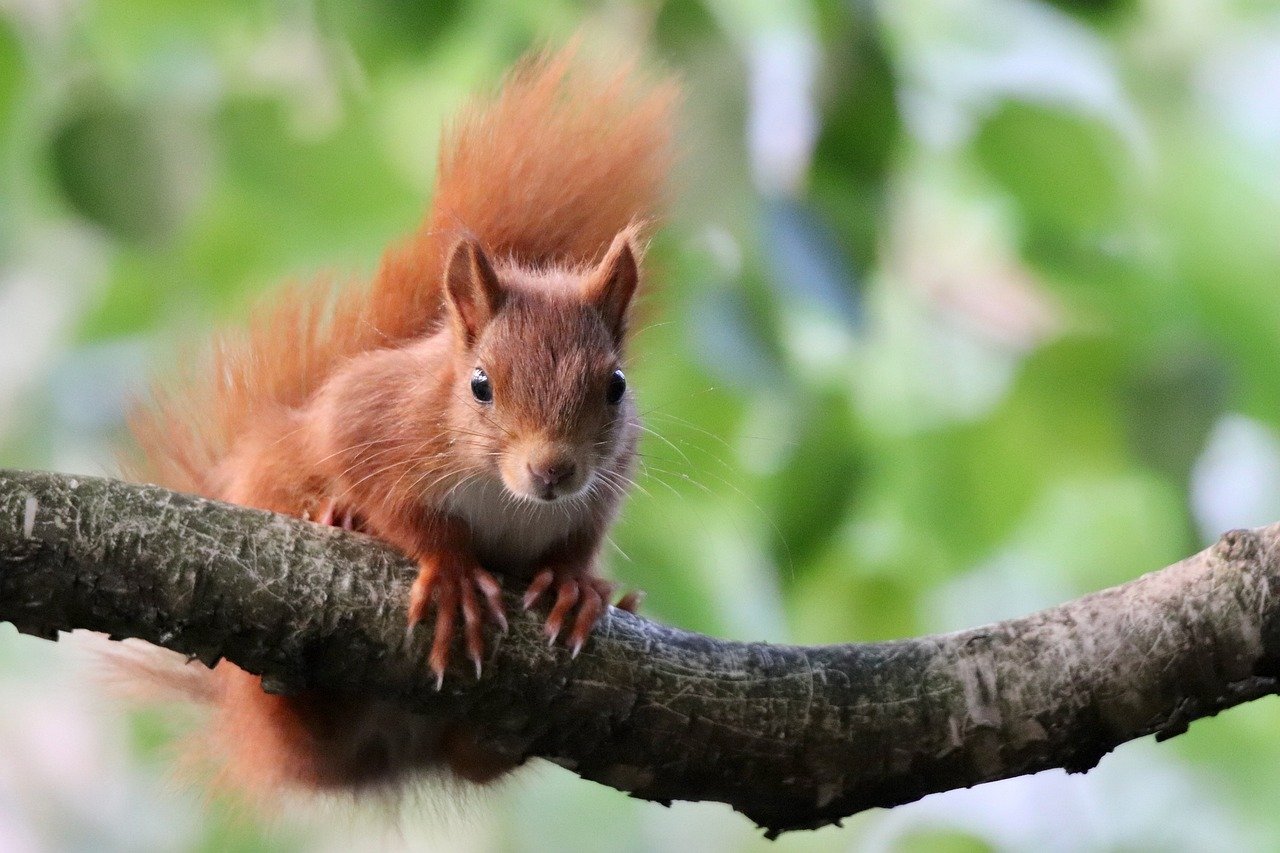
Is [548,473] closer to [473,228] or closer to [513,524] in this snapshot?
[513,524]

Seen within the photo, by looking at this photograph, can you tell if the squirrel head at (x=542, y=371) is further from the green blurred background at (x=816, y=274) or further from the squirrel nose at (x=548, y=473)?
the green blurred background at (x=816, y=274)

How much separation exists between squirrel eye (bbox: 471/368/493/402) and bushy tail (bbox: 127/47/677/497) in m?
0.19

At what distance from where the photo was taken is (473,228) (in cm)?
164

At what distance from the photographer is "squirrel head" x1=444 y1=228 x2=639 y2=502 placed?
1414 mm

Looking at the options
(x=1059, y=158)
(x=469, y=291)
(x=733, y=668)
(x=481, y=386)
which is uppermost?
(x=1059, y=158)

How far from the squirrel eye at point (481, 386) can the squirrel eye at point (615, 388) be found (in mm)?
128

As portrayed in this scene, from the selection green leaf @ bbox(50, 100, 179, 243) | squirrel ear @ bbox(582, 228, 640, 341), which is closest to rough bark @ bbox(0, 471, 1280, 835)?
squirrel ear @ bbox(582, 228, 640, 341)

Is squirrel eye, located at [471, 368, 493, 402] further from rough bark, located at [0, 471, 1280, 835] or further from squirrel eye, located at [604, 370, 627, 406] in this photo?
rough bark, located at [0, 471, 1280, 835]

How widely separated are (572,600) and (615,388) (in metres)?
0.28

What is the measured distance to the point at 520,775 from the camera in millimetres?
1600

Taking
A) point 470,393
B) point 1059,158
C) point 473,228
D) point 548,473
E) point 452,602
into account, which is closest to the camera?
point 452,602

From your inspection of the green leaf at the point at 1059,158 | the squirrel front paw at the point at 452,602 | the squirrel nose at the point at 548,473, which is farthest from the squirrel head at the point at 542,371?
the green leaf at the point at 1059,158

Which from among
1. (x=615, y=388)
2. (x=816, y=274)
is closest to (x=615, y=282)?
(x=615, y=388)

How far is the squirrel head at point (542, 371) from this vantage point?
141 cm
